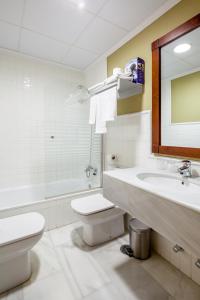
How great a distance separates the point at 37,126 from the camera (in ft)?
7.81

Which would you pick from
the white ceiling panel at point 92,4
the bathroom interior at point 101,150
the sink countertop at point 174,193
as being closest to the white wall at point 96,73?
the bathroom interior at point 101,150

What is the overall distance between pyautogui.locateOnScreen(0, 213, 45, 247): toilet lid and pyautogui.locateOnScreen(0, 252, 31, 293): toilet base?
0.19m

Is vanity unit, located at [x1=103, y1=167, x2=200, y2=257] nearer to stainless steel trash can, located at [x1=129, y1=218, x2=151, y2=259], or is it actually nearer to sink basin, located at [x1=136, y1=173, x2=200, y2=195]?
sink basin, located at [x1=136, y1=173, x2=200, y2=195]

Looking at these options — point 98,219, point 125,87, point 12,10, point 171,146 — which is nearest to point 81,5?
point 12,10

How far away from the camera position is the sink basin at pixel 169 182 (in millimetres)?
1082

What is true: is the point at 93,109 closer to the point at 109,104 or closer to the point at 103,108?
the point at 103,108

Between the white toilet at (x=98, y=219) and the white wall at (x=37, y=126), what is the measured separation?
697 mm

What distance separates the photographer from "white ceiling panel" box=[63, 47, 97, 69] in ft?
7.03

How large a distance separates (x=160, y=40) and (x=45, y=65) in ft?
5.41

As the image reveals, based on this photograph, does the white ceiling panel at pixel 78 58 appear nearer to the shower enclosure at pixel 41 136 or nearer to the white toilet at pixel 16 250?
the shower enclosure at pixel 41 136

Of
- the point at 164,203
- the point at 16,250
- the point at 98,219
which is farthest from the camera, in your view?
the point at 98,219

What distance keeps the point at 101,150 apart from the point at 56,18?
4.99 feet

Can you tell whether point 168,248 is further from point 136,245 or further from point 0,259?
point 0,259

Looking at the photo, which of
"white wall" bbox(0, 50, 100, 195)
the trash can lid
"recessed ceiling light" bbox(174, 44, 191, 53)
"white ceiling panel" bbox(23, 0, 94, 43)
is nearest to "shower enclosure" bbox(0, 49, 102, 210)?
"white wall" bbox(0, 50, 100, 195)
